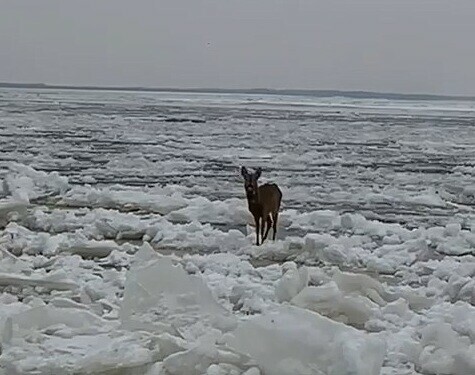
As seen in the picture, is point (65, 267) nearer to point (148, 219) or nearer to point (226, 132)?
point (148, 219)

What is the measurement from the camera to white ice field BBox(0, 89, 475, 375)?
16.1 feet

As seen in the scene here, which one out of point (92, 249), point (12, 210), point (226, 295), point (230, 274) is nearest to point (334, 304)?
point (226, 295)

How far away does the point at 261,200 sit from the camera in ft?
31.3

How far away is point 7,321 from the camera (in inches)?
205

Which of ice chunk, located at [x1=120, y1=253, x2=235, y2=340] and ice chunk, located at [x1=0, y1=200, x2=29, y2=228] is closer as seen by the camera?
ice chunk, located at [x1=120, y1=253, x2=235, y2=340]

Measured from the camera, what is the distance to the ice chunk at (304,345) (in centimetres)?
467

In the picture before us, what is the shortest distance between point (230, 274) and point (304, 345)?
291 cm

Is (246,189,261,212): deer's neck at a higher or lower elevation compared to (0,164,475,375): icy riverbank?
higher

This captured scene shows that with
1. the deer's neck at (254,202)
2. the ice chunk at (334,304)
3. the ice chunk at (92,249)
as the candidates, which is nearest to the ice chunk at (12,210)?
the ice chunk at (92,249)

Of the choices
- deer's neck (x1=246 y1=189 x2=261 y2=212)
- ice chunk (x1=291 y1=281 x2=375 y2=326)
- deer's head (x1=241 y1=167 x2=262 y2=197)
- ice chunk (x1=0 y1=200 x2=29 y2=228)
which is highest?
deer's head (x1=241 y1=167 x2=262 y2=197)

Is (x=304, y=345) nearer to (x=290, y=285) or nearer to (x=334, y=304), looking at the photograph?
(x=334, y=304)

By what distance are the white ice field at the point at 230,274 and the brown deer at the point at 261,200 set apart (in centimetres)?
31

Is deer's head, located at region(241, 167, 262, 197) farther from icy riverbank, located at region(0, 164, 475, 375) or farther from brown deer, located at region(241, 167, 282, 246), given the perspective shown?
icy riverbank, located at region(0, 164, 475, 375)

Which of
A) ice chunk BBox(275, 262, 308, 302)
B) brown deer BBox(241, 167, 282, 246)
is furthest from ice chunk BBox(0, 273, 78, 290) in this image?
brown deer BBox(241, 167, 282, 246)
